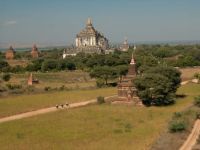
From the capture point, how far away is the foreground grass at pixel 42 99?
130 ft

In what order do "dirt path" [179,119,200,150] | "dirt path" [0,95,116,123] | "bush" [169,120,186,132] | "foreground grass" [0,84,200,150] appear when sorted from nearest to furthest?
"dirt path" [179,119,200,150], "foreground grass" [0,84,200,150], "bush" [169,120,186,132], "dirt path" [0,95,116,123]

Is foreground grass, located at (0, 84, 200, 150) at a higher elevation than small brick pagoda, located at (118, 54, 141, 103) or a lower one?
lower

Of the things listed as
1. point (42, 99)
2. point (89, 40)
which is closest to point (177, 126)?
point (42, 99)

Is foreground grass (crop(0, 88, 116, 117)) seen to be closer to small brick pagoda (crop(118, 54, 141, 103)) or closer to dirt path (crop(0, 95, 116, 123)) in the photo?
dirt path (crop(0, 95, 116, 123))

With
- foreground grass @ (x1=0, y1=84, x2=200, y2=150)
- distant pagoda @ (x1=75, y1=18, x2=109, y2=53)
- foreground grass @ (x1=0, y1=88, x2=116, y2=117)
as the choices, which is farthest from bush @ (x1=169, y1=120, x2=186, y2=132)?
distant pagoda @ (x1=75, y1=18, x2=109, y2=53)

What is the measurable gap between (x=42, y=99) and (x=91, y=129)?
15.2 m

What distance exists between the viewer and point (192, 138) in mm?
27703

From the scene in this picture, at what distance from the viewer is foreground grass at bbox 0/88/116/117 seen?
39.6 meters

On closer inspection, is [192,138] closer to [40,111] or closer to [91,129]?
[91,129]

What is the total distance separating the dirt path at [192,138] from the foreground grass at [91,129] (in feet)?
6.90

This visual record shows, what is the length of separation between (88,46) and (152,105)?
72.3 metres

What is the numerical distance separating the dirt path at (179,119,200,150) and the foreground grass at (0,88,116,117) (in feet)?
51.5

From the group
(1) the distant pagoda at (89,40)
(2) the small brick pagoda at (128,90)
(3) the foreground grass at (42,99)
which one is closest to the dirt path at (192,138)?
(2) the small brick pagoda at (128,90)

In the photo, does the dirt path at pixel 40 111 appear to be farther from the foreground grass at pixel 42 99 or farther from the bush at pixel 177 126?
the bush at pixel 177 126
